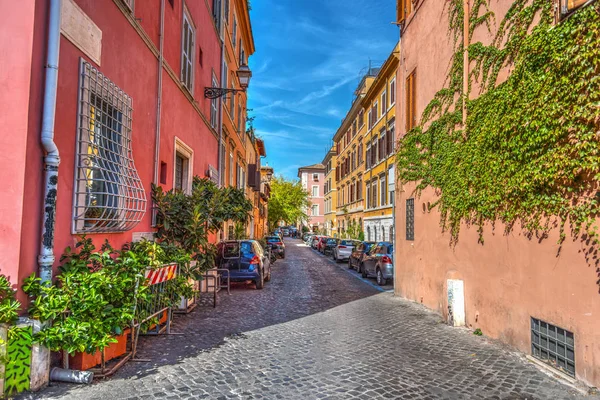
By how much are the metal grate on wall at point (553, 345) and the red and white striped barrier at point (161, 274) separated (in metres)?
5.48

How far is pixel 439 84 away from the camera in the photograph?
9328mm

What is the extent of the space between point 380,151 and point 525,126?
22.1m

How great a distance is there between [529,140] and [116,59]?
6315 mm

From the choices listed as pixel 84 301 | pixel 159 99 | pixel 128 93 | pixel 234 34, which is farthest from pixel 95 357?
pixel 234 34

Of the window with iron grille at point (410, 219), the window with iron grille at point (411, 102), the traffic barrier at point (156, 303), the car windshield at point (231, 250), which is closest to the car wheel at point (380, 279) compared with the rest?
the window with iron grille at point (410, 219)

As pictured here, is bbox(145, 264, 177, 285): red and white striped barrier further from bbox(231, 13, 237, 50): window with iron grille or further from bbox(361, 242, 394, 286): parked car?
bbox(231, 13, 237, 50): window with iron grille

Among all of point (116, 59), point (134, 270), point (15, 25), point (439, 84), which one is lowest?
point (134, 270)

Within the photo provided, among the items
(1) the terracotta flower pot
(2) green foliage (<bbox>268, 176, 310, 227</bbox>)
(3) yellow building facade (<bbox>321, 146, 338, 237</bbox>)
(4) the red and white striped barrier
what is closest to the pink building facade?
(4) the red and white striped barrier

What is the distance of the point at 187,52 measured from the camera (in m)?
11.1

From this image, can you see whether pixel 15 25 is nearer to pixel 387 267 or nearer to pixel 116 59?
pixel 116 59

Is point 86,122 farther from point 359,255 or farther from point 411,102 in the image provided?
point 359,255

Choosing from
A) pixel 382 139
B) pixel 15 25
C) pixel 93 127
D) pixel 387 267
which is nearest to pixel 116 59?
pixel 93 127

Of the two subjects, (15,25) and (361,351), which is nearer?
(15,25)

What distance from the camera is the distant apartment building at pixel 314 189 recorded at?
256 feet
